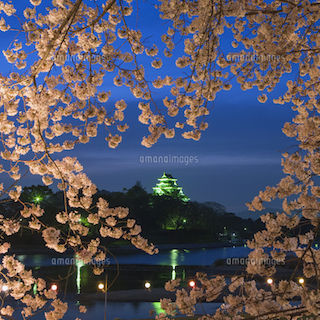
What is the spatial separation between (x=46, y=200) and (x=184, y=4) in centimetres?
4194

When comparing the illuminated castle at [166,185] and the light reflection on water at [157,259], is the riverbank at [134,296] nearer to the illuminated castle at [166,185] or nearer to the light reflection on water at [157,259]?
the light reflection on water at [157,259]

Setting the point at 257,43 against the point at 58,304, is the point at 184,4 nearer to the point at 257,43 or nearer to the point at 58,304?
the point at 257,43

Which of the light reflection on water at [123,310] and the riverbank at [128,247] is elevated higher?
the riverbank at [128,247]

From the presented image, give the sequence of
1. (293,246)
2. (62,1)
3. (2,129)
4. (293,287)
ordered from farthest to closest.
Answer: (2,129) → (62,1) → (293,246) → (293,287)

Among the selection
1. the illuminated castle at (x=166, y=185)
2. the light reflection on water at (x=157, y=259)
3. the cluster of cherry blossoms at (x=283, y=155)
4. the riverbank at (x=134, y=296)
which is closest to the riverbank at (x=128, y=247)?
the light reflection on water at (x=157, y=259)

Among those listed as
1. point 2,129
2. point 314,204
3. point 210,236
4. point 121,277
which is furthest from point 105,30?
point 210,236

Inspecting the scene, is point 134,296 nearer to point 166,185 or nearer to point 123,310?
point 123,310

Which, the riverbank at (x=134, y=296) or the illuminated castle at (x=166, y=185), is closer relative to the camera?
the riverbank at (x=134, y=296)

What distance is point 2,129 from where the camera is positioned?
178 inches
